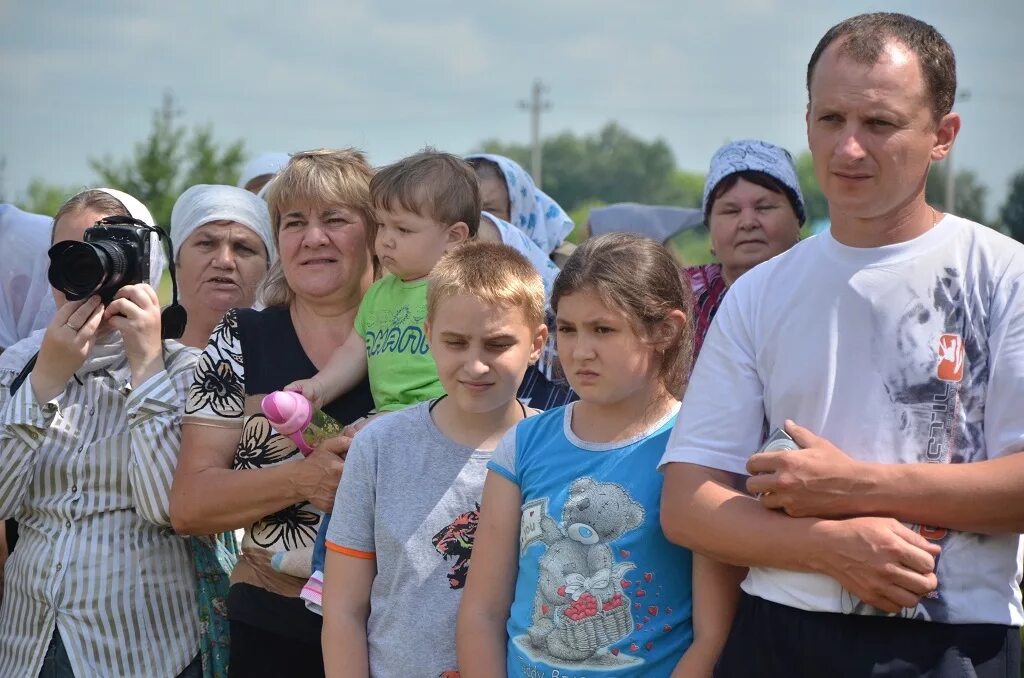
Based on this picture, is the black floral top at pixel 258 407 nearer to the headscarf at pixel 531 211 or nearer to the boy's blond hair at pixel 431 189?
the boy's blond hair at pixel 431 189

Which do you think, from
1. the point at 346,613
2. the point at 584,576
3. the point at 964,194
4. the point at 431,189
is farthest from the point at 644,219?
the point at 964,194

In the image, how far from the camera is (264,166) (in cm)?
467

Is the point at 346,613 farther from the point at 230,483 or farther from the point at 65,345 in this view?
the point at 65,345

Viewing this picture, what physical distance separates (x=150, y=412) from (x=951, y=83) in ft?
7.01

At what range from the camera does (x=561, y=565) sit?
95.7 inches

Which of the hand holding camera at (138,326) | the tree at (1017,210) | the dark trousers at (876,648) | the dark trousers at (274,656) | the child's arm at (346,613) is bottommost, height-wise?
the tree at (1017,210)

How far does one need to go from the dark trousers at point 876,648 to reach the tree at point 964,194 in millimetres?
29601

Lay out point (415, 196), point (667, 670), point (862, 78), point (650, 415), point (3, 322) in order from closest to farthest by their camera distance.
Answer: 1. point (862, 78)
2. point (667, 670)
3. point (650, 415)
4. point (415, 196)
5. point (3, 322)

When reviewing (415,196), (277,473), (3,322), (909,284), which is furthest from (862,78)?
(3,322)

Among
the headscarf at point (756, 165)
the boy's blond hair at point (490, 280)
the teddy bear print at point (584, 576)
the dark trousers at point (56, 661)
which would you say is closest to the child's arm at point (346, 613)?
the teddy bear print at point (584, 576)

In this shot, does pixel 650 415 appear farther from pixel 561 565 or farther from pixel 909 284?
pixel 909 284

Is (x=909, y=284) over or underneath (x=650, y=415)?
over

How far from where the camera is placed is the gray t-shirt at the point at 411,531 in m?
2.64

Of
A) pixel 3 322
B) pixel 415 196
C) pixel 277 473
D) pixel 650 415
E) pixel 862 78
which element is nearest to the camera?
pixel 862 78
